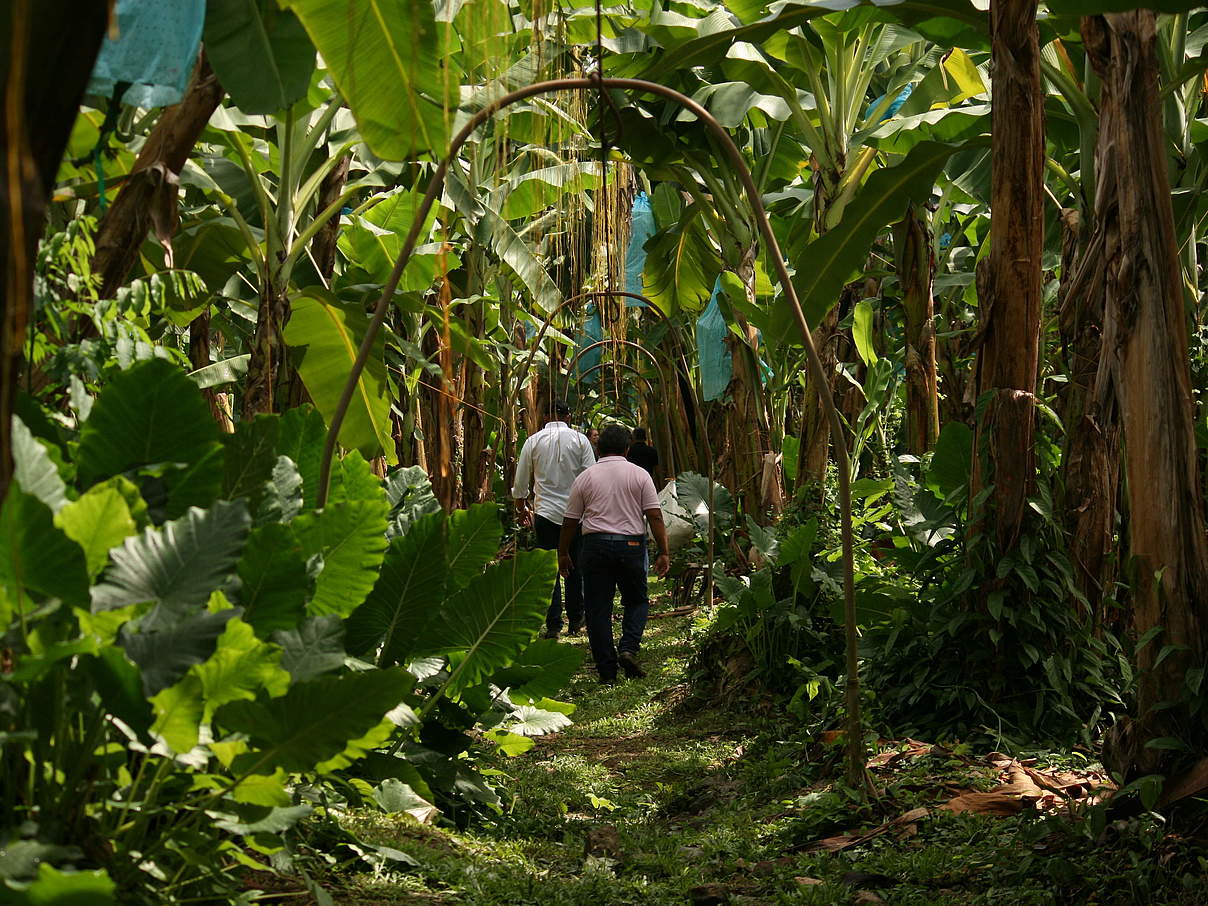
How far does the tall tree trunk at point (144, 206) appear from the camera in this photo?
361 centimetres

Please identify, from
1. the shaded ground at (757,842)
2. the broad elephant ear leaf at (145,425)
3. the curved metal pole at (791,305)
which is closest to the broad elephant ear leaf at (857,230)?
the curved metal pole at (791,305)

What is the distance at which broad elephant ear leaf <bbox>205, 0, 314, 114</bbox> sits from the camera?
4016 mm

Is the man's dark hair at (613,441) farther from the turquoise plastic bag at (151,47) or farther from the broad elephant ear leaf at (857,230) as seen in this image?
the turquoise plastic bag at (151,47)

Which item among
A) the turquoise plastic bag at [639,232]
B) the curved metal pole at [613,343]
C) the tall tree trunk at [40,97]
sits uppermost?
the turquoise plastic bag at [639,232]

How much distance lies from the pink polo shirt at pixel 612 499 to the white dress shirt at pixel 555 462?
99 centimetres

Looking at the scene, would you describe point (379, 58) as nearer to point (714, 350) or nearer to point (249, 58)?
point (249, 58)

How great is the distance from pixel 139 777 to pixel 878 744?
10.1 ft

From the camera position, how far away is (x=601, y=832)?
4.14m

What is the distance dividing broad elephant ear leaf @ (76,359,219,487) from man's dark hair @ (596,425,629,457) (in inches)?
181

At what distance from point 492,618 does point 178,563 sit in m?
1.48

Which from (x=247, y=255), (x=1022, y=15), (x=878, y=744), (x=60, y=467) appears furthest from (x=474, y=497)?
(x=60, y=467)

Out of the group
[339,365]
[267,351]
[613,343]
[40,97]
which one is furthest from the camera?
[613,343]

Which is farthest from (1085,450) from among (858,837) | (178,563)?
(178,563)

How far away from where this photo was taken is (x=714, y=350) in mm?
8906
